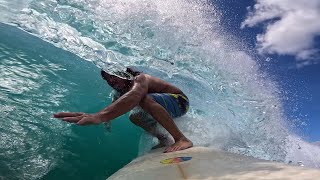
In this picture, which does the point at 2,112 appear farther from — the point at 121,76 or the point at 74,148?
the point at 121,76

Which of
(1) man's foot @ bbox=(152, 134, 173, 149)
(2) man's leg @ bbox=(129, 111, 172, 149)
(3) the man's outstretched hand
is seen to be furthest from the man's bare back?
(3) the man's outstretched hand

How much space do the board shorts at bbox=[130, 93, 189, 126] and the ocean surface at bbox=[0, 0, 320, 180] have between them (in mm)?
455

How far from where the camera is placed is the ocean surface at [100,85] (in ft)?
14.7

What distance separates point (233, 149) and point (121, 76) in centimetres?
250

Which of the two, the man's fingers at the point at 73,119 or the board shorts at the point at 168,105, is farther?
the board shorts at the point at 168,105

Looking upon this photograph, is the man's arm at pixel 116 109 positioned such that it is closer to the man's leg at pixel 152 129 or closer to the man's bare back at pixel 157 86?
the man's bare back at pixel 157 86

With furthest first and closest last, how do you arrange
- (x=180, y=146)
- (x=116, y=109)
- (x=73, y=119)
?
(x=180, y=146), (x=116, y=109), (x=73, y=119)

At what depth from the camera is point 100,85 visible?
7637 millimetres

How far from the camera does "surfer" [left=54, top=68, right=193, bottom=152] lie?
3.89 meters

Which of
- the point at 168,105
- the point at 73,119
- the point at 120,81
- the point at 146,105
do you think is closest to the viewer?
the point at 73,119

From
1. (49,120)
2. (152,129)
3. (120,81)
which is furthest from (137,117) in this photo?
(49,120)

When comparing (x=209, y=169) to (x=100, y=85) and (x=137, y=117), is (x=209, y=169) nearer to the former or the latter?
(x=137, y=117)

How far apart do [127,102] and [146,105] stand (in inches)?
16.0

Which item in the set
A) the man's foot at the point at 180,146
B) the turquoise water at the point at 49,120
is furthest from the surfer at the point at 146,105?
the turquoise water at the point at 49,120
